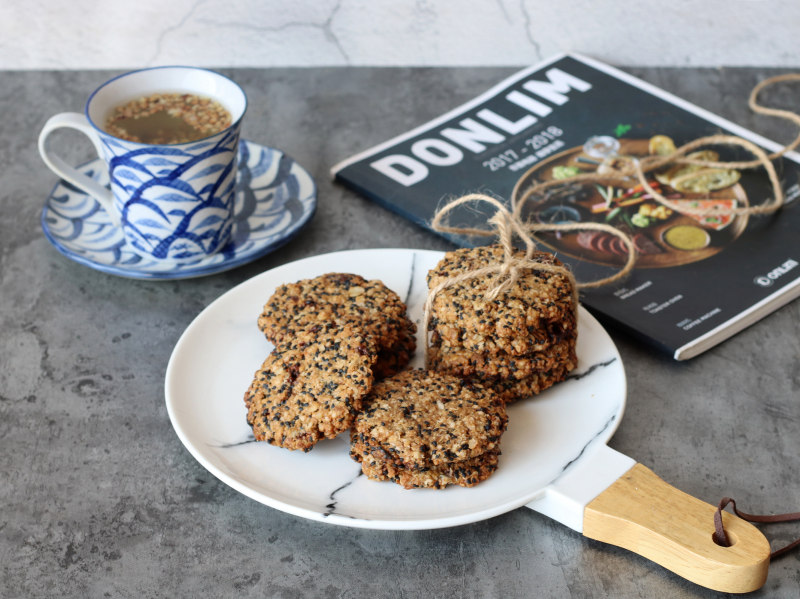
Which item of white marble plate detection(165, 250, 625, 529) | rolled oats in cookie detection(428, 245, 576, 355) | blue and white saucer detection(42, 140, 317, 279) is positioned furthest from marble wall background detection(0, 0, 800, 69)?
rolled oats in cookie detection(428, 245, 576, 355)

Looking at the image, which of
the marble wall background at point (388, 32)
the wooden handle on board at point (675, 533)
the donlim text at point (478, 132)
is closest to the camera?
the wooden handle on board at point (675, 533)

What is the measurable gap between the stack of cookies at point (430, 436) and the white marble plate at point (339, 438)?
2cm

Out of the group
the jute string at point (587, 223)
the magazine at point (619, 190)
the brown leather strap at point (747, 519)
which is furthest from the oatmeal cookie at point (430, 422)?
the magazine at point (619, 190)

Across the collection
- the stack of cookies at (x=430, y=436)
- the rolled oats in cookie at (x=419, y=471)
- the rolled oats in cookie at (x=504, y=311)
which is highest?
the rolled oats in cookie at (x=504, y=311)

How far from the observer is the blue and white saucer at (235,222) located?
1159 millimetres

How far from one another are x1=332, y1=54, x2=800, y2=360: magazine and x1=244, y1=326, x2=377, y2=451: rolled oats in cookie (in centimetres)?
38

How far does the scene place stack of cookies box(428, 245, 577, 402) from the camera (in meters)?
0.91

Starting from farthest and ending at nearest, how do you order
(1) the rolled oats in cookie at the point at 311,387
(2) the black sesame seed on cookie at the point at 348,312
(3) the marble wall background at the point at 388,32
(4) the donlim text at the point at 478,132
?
(3) the marble wall background at the point at 388,32
(4) the donlim text at the point at 478,132
(2) the black sesame seed on cookie at the point at 348,312
(1) the rolled oats in cookie at the point at 311,387

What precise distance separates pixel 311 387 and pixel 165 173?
0.40 meters

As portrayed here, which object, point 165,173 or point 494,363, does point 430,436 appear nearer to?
point 494,363

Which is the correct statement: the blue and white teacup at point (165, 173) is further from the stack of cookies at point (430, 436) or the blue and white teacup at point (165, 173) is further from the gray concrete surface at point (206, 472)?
the stack of cookies at point (430, 436)

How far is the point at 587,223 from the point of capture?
1.23m

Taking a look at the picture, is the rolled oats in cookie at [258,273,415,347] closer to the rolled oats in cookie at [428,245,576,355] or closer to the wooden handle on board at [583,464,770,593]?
the rolled oats in cookie at [428,245,576,355]

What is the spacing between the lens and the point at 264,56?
1.74 m
